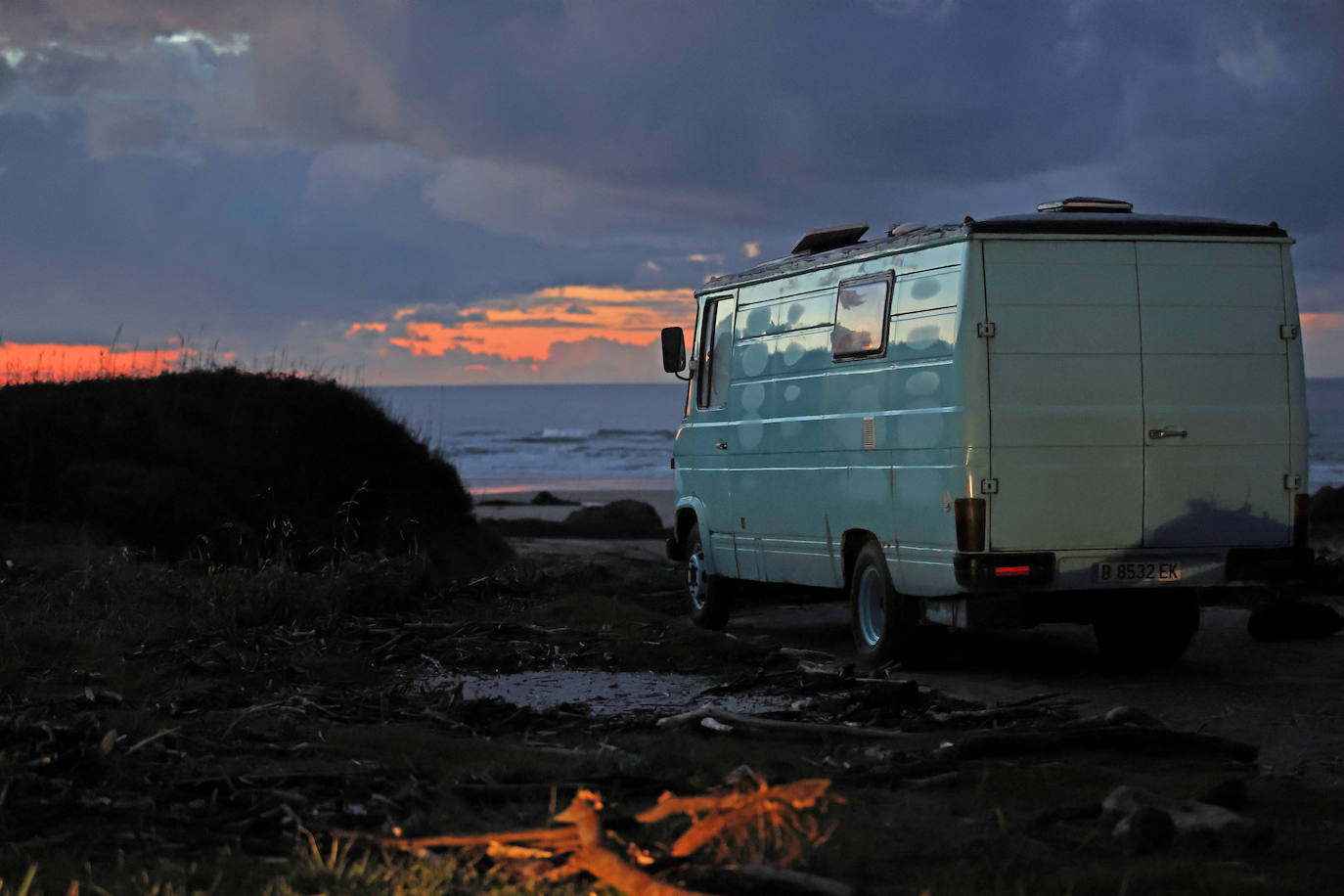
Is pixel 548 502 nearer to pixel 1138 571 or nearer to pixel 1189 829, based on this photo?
pixel 1138 571

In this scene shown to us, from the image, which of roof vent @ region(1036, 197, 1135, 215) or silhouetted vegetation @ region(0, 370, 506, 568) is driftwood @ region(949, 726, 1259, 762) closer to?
roof vent @ region(1036, 197, 1135, 215)

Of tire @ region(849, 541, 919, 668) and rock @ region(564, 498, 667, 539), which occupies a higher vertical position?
rock @ region(564, 498, 667, 539)

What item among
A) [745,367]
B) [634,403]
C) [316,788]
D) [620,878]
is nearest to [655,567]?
[745,367]

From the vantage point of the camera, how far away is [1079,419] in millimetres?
9758

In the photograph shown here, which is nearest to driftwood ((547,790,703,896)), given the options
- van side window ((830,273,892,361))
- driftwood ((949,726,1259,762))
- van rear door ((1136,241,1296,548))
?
driftwood ((949,726,1259,762))

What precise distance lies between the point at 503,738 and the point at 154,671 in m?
3.05

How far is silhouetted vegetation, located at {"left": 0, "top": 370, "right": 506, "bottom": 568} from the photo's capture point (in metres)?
16.3

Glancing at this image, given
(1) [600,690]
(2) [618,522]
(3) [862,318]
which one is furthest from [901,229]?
(2) [618,522]

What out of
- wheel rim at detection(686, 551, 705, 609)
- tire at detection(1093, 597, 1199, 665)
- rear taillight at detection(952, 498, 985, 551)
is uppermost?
rear taillight at detection(952, 498, 985, 551)

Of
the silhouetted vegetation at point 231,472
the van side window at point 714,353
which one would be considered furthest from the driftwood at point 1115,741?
the silhouetted vegetation at point 231,472

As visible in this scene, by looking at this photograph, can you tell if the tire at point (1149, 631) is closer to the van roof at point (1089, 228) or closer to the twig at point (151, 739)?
the van roof at point (1089, 228)

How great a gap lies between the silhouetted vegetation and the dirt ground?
10.3 ft

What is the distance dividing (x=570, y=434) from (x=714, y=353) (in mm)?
64108

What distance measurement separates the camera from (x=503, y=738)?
25.0 feet
